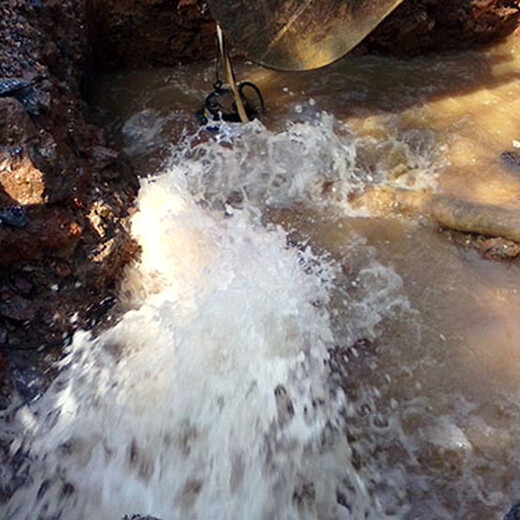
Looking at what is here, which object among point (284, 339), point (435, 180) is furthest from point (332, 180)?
point (284, 339)

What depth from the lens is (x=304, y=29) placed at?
12.1ft

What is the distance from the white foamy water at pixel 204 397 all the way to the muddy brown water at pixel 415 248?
0.13m

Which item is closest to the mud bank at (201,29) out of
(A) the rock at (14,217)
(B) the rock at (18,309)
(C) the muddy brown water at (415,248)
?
(C) the muddy brown water at (415,248)

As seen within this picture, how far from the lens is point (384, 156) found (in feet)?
13.9

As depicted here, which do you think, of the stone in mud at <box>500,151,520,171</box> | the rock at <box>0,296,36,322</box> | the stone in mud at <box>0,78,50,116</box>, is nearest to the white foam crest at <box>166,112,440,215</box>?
the stone in mud at <box>500,151,520,171</box>

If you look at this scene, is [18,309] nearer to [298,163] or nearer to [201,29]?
[298,163]

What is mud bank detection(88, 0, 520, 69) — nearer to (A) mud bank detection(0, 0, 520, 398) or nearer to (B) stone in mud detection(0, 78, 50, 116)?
(A) mud bank detection(0, 0, 520, 398)

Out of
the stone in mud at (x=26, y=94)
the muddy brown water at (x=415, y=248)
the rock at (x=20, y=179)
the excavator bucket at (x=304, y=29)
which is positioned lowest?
the muddy brown water at (x=415, y=248)

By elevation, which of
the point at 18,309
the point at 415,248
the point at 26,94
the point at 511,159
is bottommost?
the point at 511,159

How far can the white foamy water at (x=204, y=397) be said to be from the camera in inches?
100

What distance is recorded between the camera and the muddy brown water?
2600 mm

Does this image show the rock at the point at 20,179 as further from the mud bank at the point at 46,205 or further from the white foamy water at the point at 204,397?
the white foamy water at the point at 204,397

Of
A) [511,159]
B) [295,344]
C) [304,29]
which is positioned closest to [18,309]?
[295,344]

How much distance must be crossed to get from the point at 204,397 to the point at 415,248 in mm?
1709
